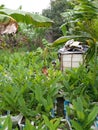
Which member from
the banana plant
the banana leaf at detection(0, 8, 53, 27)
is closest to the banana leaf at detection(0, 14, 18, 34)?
the banana leaf at detection(0, 8, 53, 27)

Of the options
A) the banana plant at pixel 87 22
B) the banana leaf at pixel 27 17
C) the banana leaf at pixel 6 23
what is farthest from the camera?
the banana plant at pixel 87 22

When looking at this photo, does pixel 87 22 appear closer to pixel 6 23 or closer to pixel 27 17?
pixel 27 17

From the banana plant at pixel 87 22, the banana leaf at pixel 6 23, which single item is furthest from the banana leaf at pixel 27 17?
the banana plant at pixel 87 22

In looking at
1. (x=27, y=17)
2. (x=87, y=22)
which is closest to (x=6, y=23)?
(x=27, y=17)

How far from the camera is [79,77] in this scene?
12.8ft

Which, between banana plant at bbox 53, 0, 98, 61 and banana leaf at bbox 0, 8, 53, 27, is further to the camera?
banana plant at bbox 53, 0, 98, 61

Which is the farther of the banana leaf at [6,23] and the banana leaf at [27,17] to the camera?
the banana leaf at [27,17]

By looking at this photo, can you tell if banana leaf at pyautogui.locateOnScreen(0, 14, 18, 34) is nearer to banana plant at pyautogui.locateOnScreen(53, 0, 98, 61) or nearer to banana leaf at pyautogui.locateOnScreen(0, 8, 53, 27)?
banana leaf at pyautogui.locateOnScreen(0, 8, 53, 27)

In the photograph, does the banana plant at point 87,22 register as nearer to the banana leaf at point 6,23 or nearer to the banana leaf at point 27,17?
the banana leaf at point 27,17

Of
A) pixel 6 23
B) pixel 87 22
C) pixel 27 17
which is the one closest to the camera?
pixel 6 23

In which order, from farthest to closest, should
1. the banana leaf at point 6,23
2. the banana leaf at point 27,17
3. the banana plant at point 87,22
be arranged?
1. the banana plant at point 87,22
2. the banana leaf at point 27,17
3. the banana leaf at point 6,23

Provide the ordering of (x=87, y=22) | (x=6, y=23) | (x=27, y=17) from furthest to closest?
(x=87, y=22)
(x=27, y=17)
(x=6, y=23)

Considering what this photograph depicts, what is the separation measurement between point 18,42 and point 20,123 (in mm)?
6259

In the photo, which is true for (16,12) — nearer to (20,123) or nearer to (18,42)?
(20,123)
